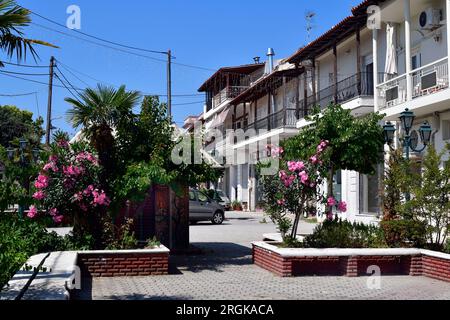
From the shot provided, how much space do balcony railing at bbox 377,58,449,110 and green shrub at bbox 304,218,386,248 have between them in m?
6.58

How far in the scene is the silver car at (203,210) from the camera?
26361 millimetres

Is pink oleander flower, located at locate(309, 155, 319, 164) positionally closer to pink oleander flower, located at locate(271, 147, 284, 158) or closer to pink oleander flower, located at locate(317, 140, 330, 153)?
pink oleander flower, located at locate(317, 140, 330, 153)

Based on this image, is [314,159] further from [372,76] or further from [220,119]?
[220,119]

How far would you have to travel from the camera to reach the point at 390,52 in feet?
65.9

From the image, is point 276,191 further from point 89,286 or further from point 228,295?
point 89,286

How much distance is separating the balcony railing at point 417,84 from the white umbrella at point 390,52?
371 millimetres

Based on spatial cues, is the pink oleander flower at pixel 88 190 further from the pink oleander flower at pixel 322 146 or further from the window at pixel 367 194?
the window at pixel 367 194

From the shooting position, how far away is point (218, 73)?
146 ft

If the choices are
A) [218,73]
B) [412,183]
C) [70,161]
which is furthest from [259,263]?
[218,73]

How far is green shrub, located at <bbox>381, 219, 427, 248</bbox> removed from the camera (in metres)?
11.4

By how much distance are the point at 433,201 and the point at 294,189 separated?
2.64 m

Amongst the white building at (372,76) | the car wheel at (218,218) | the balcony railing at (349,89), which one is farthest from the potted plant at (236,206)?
the balcony railing at (349,89)
